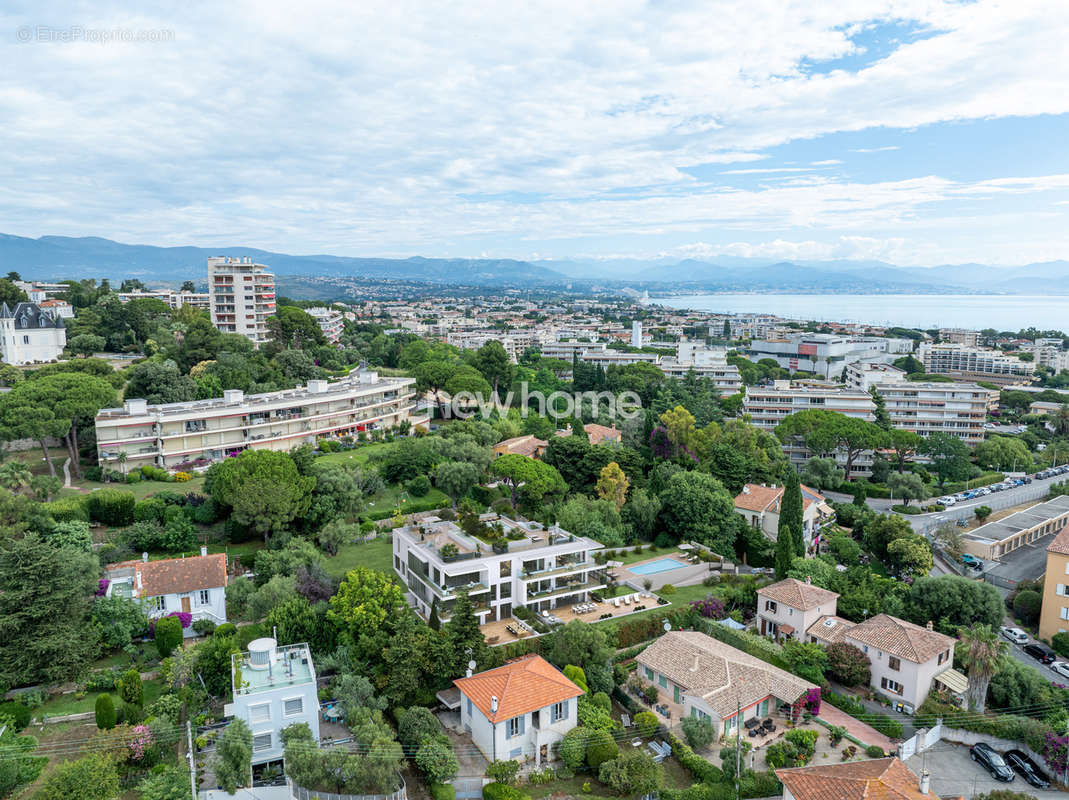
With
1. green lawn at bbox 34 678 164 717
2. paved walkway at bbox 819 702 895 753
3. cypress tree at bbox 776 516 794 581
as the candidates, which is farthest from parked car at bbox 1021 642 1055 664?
green lawn at bbox 34 678 164 717

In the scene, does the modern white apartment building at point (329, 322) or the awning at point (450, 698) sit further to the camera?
the modern white apartment building at point (329, 322)

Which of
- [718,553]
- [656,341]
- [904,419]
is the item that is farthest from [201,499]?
[656,341]

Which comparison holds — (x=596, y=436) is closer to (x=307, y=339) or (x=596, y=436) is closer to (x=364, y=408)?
(x=364, y=408)

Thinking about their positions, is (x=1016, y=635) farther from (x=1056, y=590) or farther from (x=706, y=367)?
(x=706, y=367)

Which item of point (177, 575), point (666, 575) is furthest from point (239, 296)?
A: point (666, 575)

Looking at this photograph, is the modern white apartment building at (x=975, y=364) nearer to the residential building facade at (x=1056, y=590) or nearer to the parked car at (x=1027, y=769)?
the residential building facade at (x=1056, y=590)

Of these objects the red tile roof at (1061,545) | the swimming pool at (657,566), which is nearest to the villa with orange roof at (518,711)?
the swimming pool at (657,566)
